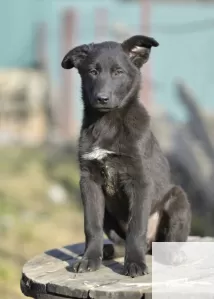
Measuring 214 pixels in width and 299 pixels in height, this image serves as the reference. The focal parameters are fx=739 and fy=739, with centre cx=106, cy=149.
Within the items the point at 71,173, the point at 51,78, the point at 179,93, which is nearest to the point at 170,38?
the point at 51,78

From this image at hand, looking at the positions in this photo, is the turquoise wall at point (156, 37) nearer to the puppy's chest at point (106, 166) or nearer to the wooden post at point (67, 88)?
the wooden post at point (67, 88)

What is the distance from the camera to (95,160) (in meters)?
3.83

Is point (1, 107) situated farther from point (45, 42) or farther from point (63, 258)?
point (63, 258)

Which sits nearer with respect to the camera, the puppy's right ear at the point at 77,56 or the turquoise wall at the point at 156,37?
the puppy's right ear at the point at 77,56

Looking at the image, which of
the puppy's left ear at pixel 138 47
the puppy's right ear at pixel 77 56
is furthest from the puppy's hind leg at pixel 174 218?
the puppy's right ear at pixel 77 56

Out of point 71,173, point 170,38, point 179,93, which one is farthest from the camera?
point 170,38

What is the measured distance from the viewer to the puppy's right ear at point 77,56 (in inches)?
155

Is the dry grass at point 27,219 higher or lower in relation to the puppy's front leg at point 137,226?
lower

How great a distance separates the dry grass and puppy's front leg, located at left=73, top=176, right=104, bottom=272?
65.0 inches

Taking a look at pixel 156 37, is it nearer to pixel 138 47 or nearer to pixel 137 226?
pixel 138 47

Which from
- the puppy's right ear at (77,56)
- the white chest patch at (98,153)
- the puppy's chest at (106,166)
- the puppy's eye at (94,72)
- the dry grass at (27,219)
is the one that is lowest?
the dry grass at (27,219)

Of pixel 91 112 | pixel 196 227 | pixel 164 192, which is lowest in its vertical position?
pixel 196 227

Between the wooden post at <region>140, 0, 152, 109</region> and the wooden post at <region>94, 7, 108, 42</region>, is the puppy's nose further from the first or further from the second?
the wooden post at <region>94, 7, 108, 42</region>

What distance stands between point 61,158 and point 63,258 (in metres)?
6.98
